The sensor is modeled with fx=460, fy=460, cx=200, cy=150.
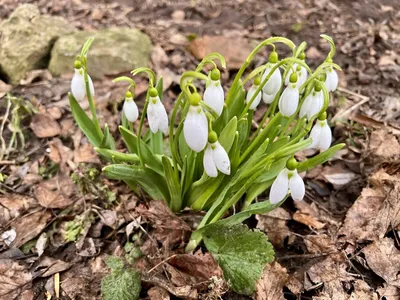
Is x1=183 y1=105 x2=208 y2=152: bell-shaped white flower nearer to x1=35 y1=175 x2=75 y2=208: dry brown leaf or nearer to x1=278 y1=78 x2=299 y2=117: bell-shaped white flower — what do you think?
x1=278 y1=78 x2=299 y2=117: bell-shaped white flower

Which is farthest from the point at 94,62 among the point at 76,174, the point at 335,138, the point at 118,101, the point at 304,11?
the point at 304,11

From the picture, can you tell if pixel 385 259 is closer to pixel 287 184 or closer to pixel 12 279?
pixel 287 184

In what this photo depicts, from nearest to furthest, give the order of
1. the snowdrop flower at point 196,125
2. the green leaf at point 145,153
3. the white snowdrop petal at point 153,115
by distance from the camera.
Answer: the snowdrop flower at point 196,125 < the white snowdrop petal at point 153,115 < the green leaf at point 145,153

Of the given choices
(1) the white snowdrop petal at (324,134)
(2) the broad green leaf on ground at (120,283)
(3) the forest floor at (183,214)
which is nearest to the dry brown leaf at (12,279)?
(3) the forest floor at (183,214)

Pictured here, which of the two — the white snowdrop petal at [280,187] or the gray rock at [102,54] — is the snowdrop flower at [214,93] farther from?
the gray rock at [102,54]

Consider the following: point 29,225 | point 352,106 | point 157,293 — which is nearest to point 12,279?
point 29,225

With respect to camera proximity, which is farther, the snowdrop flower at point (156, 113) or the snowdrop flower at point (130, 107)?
the snowdrop flower at point (130, 107)

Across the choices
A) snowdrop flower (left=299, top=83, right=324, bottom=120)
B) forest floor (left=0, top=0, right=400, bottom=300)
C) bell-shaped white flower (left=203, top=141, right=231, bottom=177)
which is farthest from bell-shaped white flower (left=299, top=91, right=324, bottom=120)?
forest floor (left=0, top=0, right=400, bottom=300)
